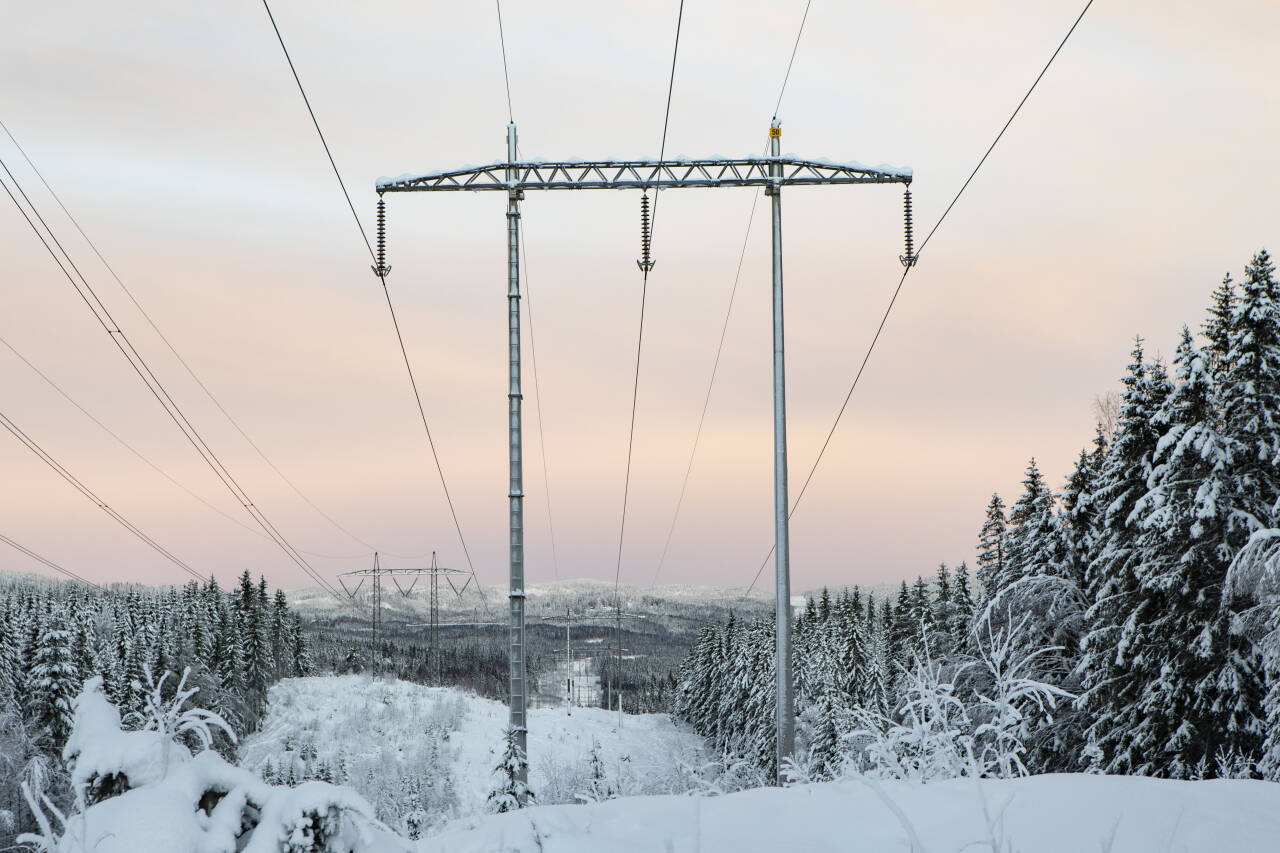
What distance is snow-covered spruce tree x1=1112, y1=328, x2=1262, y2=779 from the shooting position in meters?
22.3

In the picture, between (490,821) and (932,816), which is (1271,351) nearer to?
(932,816)

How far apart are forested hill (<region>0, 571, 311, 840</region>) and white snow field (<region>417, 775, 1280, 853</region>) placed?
2.88 metres

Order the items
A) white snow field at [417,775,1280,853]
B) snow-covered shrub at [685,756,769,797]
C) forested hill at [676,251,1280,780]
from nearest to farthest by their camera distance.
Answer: white snow field at [417,775,1280,853] < snow-covered shrub at [685,756,769,797] < forested hill at [676,251,1280,780]

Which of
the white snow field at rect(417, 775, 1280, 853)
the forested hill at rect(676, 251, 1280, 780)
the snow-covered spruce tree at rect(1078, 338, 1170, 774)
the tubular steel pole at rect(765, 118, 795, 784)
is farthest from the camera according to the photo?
the snow-covered spruce tree at rect(1078, 338, 1170, 774)

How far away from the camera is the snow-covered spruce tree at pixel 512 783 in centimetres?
1280

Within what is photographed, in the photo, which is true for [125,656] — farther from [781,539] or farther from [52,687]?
[781,539]

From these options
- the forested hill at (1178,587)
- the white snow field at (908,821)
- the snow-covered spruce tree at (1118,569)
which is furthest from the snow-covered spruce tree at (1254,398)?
the white snow field at (908,821)

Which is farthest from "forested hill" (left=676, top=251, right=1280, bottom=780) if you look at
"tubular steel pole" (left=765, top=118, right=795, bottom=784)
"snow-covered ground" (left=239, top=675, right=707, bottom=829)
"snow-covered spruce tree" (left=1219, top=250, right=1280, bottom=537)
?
"snow-covered ground" (left=239, top=675, right=707, bottom=829)

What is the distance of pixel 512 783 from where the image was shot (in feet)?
42.4

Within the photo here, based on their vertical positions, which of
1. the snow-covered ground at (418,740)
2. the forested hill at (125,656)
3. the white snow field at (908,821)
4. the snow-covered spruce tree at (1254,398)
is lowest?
the snow-covered ground at (418,740)

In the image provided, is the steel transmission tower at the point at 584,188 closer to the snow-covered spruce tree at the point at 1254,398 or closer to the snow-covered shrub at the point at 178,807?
the snow-covered shrub at the point at 178,807

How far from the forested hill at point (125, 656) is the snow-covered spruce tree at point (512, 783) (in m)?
4.73

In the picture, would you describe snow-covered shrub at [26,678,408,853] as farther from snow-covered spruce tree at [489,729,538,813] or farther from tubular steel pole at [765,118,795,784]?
snow-covered spruce tree at [489,729,538,813]

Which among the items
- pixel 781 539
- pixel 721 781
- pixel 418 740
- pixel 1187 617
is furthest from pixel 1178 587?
pixel 418 740
